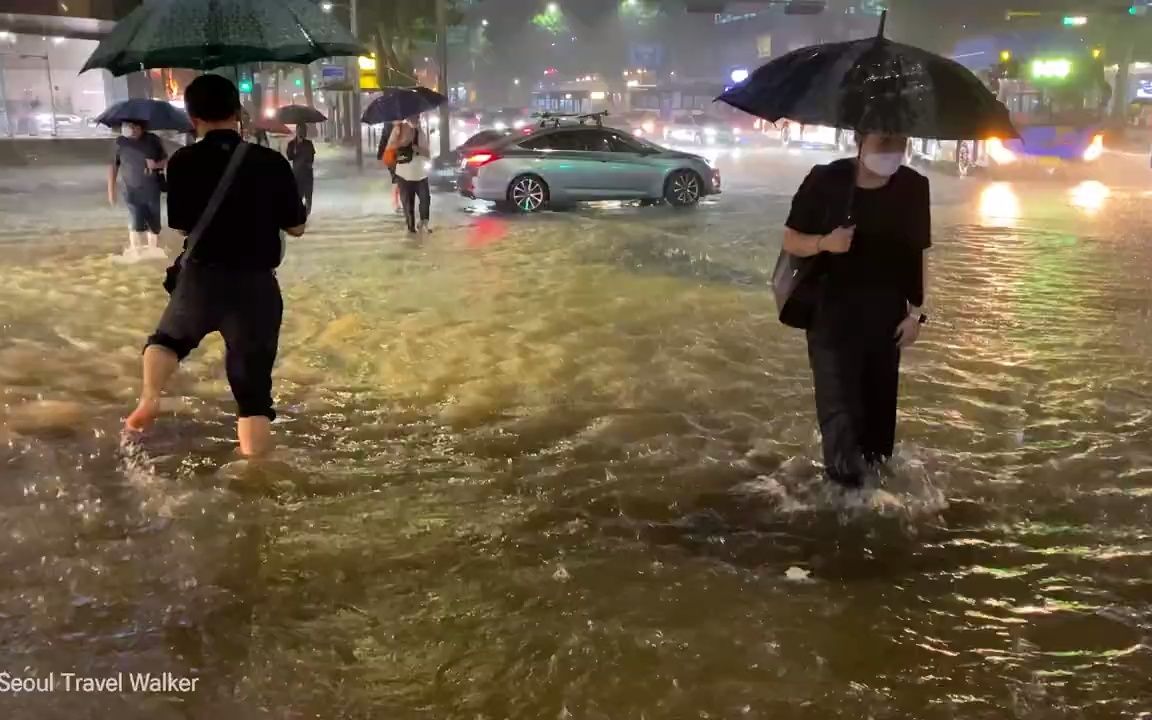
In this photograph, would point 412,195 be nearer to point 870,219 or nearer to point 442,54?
point 870,219

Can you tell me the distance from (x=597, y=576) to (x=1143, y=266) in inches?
387

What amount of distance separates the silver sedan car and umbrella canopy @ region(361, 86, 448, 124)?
2.64 m

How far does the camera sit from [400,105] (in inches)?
555

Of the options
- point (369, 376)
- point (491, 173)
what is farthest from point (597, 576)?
point (491, 173)

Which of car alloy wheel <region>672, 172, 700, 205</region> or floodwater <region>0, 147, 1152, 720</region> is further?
car alloy wheel <region>672, 172, 700, 205</region>

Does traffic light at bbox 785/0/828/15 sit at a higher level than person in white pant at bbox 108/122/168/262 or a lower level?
higher

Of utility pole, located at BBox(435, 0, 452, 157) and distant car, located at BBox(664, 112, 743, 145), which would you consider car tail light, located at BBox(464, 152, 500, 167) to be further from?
distant car, located at BBox(664, 112, 743, 145)

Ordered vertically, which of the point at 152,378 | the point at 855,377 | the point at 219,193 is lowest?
the point at 152,378

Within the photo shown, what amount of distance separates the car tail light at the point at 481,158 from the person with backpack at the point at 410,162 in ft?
9.41

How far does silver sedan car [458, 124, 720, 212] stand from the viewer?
674 inches

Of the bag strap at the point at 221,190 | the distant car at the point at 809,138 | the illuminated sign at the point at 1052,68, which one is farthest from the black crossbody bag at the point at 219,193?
the distant car at the point at 809,138

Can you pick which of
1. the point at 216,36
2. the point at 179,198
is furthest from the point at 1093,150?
the point at 179,198

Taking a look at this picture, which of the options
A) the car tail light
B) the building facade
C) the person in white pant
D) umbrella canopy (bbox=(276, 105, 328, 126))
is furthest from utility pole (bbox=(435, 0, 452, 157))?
the person in white pant

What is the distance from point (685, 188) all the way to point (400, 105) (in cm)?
604
